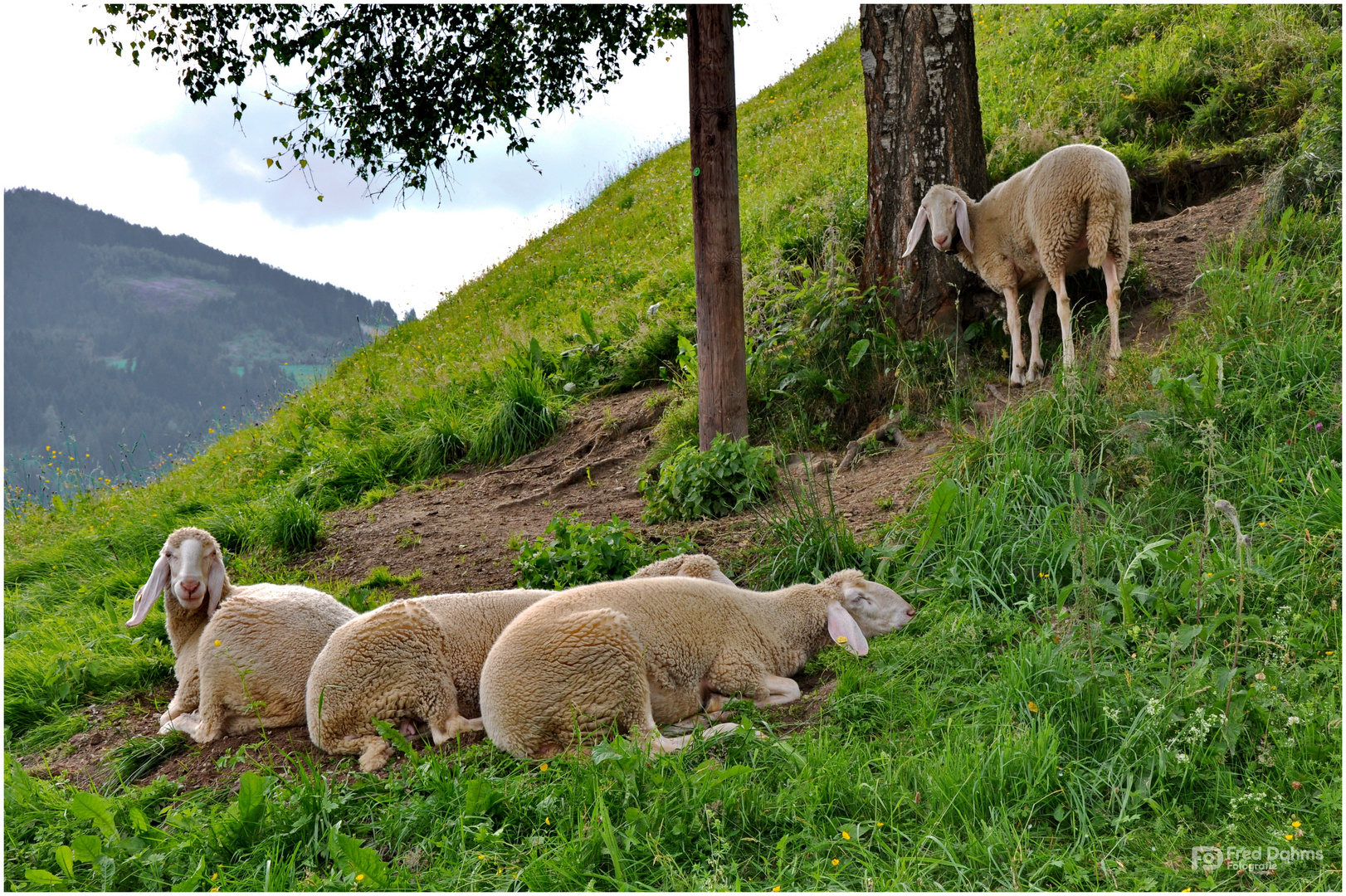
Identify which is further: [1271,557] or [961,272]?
[961,272]

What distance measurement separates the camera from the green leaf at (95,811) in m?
3.07

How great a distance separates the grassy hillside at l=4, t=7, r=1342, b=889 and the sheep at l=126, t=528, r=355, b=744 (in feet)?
1.75

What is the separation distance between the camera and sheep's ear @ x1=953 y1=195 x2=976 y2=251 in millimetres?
6098

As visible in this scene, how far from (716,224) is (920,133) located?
1.87 metres

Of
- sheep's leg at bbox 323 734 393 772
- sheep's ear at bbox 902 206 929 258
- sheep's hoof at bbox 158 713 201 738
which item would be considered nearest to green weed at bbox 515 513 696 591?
sheep's leg at bbox 323 734 393 772

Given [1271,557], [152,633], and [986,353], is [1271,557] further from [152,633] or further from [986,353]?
[152,633]

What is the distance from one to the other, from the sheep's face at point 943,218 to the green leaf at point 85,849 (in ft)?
18.2

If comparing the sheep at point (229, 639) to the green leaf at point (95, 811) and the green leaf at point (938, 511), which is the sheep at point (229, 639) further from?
the green leaf at point (938, 511)

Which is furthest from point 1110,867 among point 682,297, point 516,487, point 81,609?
point 682,297

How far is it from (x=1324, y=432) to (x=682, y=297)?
6.62 metres

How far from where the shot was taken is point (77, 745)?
4.21 meters

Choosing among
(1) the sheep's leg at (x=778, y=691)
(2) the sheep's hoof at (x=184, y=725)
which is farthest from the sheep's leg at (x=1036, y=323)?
(2) the sheep's hoof at (x=184, y=725)

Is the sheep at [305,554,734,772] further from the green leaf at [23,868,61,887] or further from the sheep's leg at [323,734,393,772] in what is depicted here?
the green leaf at [23,868,61,887]

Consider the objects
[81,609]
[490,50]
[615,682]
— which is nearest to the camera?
[615,682]
